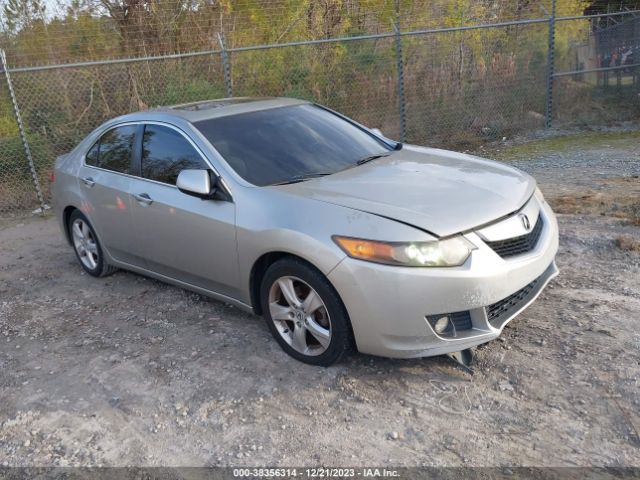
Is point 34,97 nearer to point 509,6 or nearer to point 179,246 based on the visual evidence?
point 179,246

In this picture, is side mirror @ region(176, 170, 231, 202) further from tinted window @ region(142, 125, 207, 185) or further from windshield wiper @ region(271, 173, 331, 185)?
windshield wiper @ region(271, 173, 331, 185)

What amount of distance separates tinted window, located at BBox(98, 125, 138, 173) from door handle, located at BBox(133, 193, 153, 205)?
32 centimetres

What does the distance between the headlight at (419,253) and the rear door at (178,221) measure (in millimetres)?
1071

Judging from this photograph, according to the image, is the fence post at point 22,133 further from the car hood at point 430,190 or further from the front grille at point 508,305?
the front grille at point 508,305

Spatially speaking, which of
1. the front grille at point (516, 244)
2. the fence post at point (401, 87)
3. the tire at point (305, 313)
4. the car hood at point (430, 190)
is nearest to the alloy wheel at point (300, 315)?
the tire at point (305, 313)

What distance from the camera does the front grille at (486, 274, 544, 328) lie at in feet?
11.1

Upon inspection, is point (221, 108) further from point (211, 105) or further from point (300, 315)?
point (300, 315)

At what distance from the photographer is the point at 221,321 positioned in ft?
14.7

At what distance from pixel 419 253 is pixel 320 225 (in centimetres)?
60

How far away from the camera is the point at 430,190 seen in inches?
145

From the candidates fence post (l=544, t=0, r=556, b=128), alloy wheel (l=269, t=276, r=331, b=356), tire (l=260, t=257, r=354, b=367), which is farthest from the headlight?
fence post (l=544, t=0, r=556, b=128)

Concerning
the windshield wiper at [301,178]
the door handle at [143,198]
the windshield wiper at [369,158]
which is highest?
the windshield wiper at [301,178]

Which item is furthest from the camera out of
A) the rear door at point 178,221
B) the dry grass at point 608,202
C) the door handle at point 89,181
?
the dry grass at point 608,202

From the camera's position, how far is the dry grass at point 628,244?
200 inches
